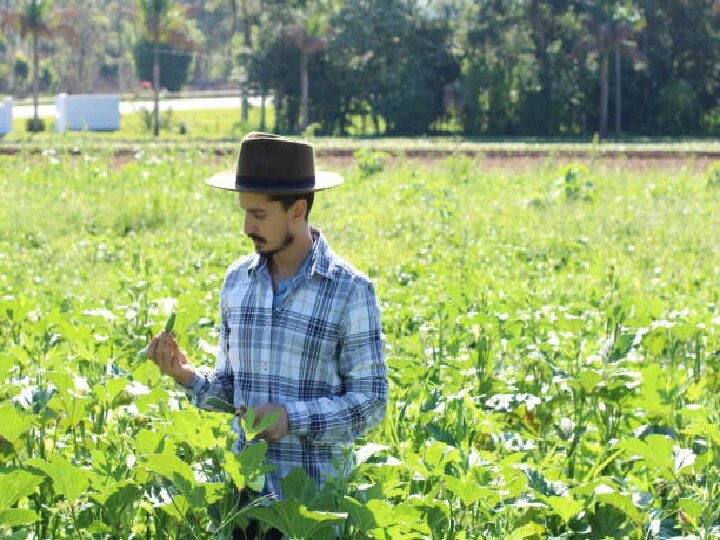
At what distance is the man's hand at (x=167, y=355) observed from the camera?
3.24 meters

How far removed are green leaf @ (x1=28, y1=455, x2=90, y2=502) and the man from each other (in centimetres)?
41

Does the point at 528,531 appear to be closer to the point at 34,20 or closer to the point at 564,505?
the point at 564,505

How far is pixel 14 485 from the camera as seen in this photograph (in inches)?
113

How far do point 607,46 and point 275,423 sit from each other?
A: 1374 inches

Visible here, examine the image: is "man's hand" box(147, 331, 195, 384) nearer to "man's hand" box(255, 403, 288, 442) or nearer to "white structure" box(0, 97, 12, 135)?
"man's hand" box(255, 403, 288, 442)

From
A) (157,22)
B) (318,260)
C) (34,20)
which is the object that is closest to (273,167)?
(318,260)

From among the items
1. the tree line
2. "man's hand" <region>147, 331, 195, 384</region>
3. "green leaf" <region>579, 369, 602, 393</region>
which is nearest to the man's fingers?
"man's hand" <region>147, 331, 195, 384</region>

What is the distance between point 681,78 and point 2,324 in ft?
115

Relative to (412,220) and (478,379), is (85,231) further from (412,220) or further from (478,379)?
(478,379)

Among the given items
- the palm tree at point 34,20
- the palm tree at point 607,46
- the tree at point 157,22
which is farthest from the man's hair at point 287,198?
the palm tree at point 34,20

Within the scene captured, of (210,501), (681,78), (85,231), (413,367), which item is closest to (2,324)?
(413,367)

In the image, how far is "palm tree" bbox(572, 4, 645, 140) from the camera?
1428 inches

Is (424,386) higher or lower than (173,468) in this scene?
lower

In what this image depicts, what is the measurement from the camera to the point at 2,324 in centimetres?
687
